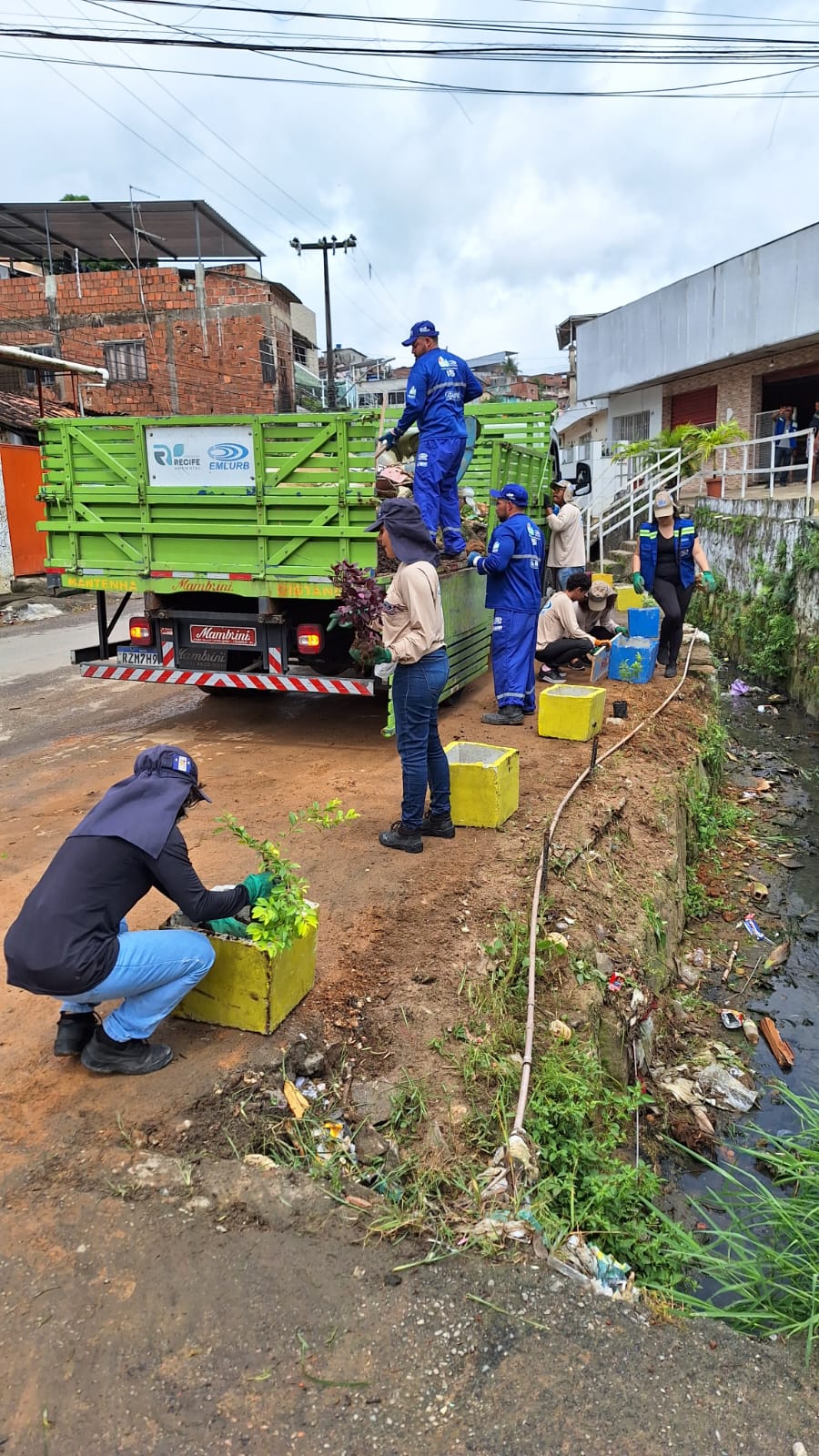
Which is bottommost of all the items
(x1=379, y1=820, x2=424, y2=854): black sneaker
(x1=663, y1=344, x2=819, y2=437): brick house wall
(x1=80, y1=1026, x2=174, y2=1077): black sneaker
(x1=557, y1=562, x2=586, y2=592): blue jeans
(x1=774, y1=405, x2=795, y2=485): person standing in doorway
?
(x1=80, y1=1026, x2=174, y2=1077): black sneaker

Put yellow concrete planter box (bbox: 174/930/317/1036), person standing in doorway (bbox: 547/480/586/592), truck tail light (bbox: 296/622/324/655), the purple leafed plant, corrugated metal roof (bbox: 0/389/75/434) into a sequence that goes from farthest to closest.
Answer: corrugated metal roof (bbox: 0/389/75/434)
person standing in doorway (bbox: 547/480/586/592)
truck tail light (bbox: 296/622/324/655)
the purple leafed plant
yellow concrete planter box (bbox: 174/930/317/1036)

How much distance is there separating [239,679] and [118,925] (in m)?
3.97

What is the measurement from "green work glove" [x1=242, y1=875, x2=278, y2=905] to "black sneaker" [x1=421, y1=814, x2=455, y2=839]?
177 cm

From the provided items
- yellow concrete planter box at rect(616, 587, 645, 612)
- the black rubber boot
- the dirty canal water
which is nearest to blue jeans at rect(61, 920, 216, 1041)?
the dirty canal water

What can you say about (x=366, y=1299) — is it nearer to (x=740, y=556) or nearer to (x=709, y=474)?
(x=740, y=556)

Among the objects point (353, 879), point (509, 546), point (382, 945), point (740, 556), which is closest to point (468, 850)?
point (353, 879)

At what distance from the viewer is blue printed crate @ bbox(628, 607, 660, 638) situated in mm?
9445

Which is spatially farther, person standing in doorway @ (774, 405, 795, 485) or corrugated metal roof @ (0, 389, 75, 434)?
person standing in doorway @ (774, 405, 795, 485)

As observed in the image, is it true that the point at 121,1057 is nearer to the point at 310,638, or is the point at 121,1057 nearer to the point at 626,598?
the point at 310,638

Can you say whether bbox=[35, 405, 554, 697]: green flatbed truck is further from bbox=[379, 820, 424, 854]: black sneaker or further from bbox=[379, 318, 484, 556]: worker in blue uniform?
bbox=[379, 820, 424, 854]: black sneaker

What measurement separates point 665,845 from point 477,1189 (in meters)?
3.51

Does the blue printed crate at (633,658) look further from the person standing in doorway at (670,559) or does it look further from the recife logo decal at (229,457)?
the recife logo decal at (229,457)

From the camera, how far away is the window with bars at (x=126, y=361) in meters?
21.9

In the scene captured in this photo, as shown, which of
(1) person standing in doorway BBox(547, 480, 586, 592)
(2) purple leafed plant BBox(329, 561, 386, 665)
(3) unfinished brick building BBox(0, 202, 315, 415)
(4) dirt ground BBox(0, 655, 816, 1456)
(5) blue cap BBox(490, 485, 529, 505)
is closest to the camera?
(4) dirt ground BBox(0, 655, 816, 1456)
